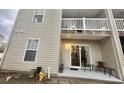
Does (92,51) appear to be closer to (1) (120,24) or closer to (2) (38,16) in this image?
(1) (120,24)

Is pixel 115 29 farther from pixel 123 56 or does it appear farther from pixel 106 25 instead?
pixel 123 56

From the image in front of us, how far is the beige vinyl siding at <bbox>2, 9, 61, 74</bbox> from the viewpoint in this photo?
5293 millimetres

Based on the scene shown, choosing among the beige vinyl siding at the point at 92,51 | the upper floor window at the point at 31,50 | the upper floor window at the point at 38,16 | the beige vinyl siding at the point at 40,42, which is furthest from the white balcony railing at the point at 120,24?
the upper floor window at the point at 31,50

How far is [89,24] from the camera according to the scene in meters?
6.14

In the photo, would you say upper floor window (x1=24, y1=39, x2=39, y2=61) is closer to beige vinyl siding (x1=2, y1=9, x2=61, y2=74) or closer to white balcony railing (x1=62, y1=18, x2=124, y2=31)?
beige vinyl siding (x1=2, y1=9, x2=61, y2=74)

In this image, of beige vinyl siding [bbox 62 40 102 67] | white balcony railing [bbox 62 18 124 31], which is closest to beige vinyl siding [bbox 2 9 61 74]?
white balcony railing [bbox 62 18 124 31]

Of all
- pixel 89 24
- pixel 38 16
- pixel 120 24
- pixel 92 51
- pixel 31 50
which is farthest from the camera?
pixel 92 51

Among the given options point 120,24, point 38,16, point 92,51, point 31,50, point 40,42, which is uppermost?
point 38,16

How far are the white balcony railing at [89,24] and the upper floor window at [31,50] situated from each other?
94.3 inches

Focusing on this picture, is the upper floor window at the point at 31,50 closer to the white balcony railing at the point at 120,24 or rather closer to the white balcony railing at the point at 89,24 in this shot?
the white balcony railing at the point at 89,24

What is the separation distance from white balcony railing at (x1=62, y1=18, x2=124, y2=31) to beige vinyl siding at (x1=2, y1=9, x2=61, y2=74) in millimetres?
800

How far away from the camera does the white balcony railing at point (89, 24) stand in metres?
5.80

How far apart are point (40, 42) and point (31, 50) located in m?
0.82

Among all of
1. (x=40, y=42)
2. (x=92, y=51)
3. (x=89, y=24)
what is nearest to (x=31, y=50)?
(x=40, y=42)
